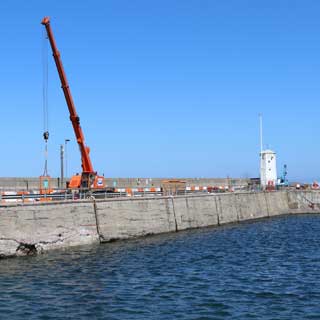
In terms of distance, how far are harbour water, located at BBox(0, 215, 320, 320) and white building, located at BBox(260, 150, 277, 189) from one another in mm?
37511

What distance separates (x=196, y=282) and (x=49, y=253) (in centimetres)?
1188

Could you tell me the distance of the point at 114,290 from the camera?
70.2 ft

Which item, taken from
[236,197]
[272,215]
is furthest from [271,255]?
[272,215]

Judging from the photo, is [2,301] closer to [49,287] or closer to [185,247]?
[49,287]

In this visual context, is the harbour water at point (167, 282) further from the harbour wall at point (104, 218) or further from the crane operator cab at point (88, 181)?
the crane operator cab at point (88, 181)

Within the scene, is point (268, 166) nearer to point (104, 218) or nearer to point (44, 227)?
point (104, 218)

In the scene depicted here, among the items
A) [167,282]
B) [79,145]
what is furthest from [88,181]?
[167,282]

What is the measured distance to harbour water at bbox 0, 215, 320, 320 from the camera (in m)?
18.3

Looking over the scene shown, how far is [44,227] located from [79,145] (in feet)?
50.9

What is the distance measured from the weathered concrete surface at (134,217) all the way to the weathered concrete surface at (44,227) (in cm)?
124

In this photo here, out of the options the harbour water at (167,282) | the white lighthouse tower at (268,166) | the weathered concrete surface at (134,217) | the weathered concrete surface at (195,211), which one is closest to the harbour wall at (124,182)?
the white lighthouse tower at (268,166)

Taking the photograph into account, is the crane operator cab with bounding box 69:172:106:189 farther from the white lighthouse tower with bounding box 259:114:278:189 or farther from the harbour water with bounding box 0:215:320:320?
the white lighthouse tower with bounding box 259:114:278:189

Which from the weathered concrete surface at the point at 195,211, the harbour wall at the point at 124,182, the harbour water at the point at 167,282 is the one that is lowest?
the harbour water at the point at 167,282

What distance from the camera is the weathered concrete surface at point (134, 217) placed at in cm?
3684
